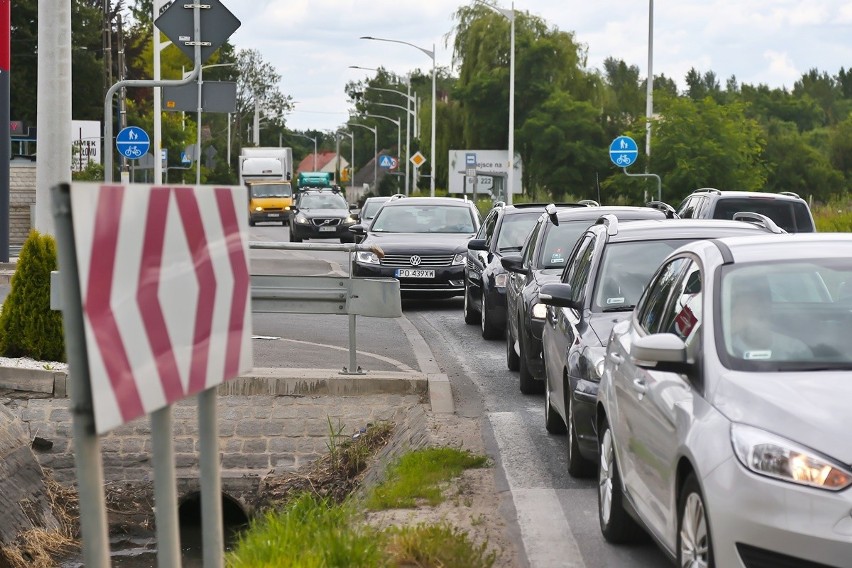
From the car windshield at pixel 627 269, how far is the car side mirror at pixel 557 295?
212mm

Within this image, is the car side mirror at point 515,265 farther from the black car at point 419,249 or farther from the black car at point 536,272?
the black car at point 419,249

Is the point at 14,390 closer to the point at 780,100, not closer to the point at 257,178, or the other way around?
the point at 257,178

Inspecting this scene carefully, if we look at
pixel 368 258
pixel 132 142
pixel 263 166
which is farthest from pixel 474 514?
pixel 263 166

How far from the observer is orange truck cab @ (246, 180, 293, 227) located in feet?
224

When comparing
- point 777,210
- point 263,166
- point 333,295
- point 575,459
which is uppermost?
point 263,166

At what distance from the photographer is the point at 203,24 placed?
15156 mm

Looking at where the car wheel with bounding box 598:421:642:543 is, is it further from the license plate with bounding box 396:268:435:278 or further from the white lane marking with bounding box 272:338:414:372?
the license plate with bounding box 396:268:435:278

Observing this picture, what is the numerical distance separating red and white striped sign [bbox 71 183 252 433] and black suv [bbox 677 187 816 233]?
15.1 m

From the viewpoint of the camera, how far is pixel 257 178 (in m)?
74.2

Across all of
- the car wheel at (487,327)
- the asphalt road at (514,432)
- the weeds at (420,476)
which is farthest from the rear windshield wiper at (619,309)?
the car wheel at (487,327)

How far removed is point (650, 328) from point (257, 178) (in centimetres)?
6839

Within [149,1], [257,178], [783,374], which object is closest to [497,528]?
[783,374]

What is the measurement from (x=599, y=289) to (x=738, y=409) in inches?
183

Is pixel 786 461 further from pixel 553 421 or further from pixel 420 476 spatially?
pixel 553 421
